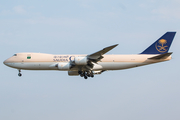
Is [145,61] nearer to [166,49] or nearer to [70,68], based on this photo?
[166,49]

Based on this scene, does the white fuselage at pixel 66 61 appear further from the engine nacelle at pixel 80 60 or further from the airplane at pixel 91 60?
the engine nacelle at pixel 80 60

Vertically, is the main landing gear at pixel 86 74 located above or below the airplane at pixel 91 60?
below

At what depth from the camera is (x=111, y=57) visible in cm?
3988

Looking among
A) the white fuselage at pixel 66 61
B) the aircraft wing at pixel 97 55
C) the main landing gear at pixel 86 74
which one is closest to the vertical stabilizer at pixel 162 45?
the white fuselage at pixel 66 61

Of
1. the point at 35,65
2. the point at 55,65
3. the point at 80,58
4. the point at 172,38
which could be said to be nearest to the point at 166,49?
the point at 172,38

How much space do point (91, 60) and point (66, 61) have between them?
4.20 m

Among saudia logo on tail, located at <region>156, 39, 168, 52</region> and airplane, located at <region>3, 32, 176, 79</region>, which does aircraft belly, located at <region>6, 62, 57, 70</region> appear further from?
saudia logo on tail, located at <region>156, 39, 168, 52</region>

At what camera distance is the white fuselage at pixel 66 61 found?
3959 cm

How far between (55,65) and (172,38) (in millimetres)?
17614

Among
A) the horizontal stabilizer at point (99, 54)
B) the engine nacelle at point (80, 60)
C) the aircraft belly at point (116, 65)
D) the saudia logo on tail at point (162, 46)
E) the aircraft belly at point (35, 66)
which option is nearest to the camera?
the horizontal stabilizer at point (99, 54)

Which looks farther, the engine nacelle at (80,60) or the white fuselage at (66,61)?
the white fuselage at (66,61)

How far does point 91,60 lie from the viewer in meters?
38.2

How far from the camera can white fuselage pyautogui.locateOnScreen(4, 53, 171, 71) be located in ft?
130

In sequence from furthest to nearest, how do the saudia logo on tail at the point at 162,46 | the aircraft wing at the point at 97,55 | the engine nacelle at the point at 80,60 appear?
the saudia logo on tail at the point at 162,46
the engine nacelle at the point at 80,60
the aircraft wing at the point at 97,55
